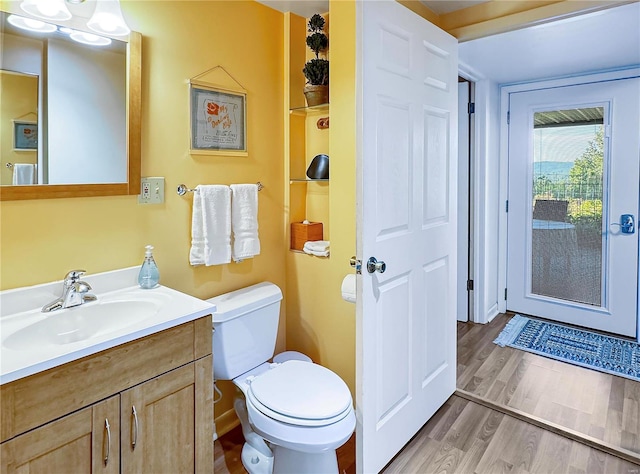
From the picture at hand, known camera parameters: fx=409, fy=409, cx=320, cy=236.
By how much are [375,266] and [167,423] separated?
91cm

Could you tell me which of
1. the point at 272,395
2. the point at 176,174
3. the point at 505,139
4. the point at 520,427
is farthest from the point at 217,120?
the point at 505,139

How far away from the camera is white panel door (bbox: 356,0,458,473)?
1.57m

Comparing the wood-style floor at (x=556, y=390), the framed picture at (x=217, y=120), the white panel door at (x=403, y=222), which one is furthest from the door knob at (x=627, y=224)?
the framed picture at (x=217, y=120)

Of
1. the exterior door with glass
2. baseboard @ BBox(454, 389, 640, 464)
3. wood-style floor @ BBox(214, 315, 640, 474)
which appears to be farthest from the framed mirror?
the exterior door with glass

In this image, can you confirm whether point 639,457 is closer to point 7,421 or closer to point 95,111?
point 7,421

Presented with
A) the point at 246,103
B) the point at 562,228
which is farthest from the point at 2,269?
the point at 562,228

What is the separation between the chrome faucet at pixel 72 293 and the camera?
1.42m

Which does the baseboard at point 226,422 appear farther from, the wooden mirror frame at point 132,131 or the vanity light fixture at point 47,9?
the vanity light fixture at point 47,9

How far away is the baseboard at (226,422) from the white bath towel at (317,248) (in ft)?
3.01

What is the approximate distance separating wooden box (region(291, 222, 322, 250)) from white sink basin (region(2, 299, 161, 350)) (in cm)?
93

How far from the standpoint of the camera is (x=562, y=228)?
11.1ft

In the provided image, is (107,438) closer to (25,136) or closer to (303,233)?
(25,136)

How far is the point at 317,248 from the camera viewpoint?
7.18ft

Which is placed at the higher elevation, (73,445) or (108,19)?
(108,19)
